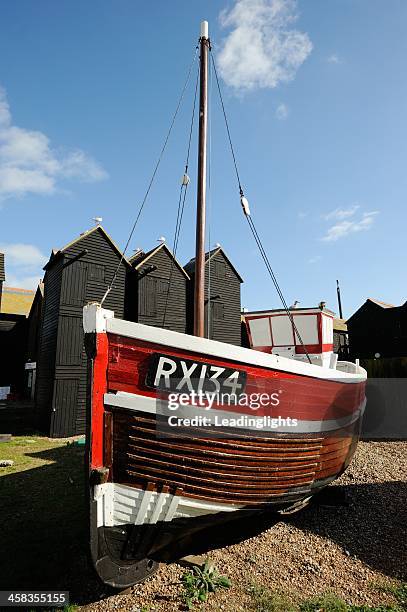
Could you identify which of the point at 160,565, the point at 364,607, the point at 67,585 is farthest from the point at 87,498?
the point at 364,607

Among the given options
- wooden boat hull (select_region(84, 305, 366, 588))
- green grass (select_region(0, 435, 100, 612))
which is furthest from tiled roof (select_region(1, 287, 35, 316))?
wooden boat hull (select_region(84, 305, 366, 588))

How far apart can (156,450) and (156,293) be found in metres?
15.9

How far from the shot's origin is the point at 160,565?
5109mm

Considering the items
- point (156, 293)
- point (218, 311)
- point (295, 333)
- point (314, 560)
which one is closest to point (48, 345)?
point (156, 293)

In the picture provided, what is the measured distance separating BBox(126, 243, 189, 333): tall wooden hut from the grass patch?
1400 cm

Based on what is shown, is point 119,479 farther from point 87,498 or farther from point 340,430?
point 340,430

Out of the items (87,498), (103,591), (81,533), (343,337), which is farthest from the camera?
(343,337)

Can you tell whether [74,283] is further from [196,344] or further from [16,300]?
[16,300]

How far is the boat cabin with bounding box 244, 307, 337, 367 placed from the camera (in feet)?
29.2

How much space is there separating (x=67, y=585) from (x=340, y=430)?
485 cm

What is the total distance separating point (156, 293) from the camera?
64.6 ft

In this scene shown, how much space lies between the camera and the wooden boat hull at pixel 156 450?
4027mm

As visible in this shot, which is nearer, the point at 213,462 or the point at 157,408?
the point at 157,408

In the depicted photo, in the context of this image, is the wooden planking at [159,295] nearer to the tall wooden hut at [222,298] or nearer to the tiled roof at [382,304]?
the tall wooden hut at [222,298]
